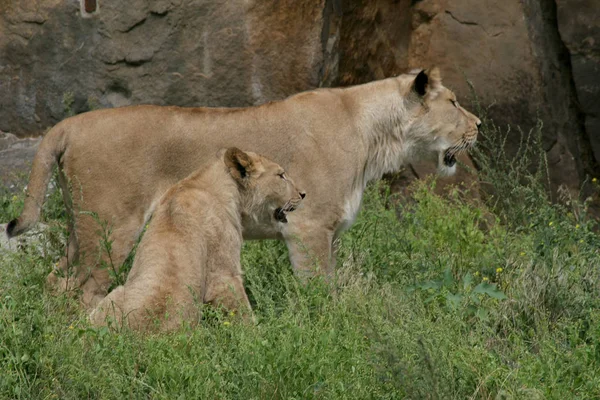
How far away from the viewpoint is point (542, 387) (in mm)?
4777

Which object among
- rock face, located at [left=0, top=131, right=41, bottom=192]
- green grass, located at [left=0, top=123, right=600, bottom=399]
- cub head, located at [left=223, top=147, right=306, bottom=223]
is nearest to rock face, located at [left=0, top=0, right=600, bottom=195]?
rock face, located at [left=0, top=131, right=41, bottom=192]

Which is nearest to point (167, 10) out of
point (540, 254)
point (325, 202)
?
point (325, 202)

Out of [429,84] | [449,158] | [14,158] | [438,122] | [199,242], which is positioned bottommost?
[14,158]

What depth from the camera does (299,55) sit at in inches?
344

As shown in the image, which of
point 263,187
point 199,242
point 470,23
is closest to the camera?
point 199,242

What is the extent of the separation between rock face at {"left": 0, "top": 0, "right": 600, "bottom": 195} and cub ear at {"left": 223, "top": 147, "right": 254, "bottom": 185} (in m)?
2.59

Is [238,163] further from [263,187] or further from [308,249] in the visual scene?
Result: [308,249]

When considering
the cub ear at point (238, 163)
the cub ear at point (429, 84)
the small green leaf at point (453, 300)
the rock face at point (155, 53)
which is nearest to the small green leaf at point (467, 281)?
the small green leaf at point (453, 300)

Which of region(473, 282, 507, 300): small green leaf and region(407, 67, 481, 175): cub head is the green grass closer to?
region(473, 282, 507, 300): small green leaf

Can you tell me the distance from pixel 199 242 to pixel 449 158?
7.64ft

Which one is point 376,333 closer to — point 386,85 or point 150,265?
point 150,265

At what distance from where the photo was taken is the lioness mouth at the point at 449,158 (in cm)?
746

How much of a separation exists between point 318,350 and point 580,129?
557cm

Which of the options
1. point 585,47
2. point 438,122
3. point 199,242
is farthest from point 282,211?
point 585,47
